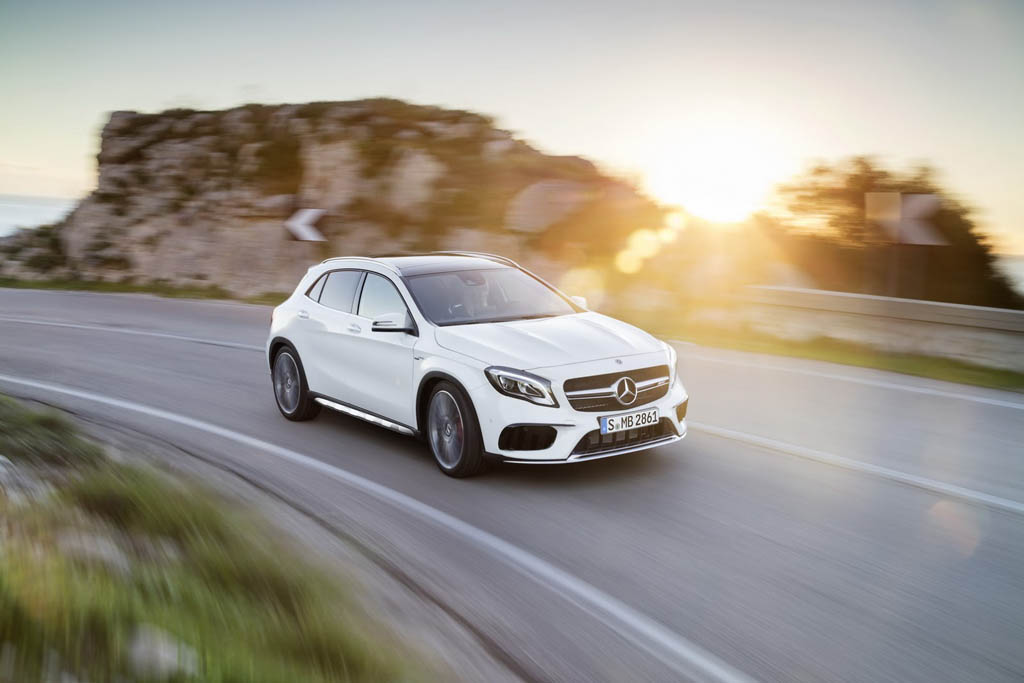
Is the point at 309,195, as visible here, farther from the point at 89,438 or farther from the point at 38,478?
the point at 38,478

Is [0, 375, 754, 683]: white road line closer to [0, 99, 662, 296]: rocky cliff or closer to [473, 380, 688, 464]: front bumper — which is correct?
[473, 380, 688, 464]: front bumper

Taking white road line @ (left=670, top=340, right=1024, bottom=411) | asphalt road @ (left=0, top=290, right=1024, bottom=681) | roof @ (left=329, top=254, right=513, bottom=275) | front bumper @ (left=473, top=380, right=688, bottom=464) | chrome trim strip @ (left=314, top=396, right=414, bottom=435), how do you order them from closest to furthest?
asphalt road @ (left=0, top=290, right=1024, bottom=681), front bumper @ (left=473, top=380, right=688, bottom=464), chrome trim strip @ (left=314, top=396, right=414, bottom=435), roof @ (left=329, top=254, right=513, bottom=275), white road line @ (left=670, top=340, right=1024, bottom=411)

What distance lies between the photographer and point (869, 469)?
7434 mm

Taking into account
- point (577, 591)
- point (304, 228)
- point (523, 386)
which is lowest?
point (577, 591)

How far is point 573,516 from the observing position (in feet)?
21.1

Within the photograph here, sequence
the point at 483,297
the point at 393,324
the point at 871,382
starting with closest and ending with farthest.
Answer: the point at 393,324, the point at 483,297, the point at 871,382

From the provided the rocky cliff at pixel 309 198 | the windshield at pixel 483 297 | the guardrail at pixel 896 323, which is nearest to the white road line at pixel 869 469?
the windshield at pixel 483 297

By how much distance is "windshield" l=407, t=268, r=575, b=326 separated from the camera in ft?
26.1

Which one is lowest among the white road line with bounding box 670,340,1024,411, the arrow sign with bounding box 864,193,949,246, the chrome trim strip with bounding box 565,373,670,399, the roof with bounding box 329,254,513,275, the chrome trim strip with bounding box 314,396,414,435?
the white road line with bounding box 670,340,1024,411

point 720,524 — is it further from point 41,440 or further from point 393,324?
point 41,440

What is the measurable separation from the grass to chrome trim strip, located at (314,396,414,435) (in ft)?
22.6

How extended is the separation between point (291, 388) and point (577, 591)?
5.13 metres

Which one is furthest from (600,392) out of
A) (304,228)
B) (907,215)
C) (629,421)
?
(304,228)

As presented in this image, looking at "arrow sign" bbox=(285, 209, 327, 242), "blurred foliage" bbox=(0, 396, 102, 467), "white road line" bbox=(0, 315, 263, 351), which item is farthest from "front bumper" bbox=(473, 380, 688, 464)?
"arrow sign" bbox=(285, 209, 327, 242)
